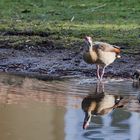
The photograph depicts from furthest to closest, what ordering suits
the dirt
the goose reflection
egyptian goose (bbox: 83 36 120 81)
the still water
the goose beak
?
the dirt → egyptian goose (bbox: 83 36 120 81) → the goose reflection → the goose beak → the still water

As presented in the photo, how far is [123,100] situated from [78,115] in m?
1.12

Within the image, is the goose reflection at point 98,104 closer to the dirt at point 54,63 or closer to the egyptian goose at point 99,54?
the egyptian goose at point 99,54

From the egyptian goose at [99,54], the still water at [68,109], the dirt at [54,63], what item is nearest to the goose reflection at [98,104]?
the still water at [68,109]

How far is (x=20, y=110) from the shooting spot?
31.6ft

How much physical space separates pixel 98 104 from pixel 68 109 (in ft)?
1.75

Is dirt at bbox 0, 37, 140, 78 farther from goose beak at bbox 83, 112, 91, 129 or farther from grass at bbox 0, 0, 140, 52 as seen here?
goose beak at bbox 83, 112, 91, 129

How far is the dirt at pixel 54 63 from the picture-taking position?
13.1 m

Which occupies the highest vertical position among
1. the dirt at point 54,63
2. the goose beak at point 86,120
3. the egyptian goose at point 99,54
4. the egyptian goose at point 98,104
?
the egyptian goose at point 99,54

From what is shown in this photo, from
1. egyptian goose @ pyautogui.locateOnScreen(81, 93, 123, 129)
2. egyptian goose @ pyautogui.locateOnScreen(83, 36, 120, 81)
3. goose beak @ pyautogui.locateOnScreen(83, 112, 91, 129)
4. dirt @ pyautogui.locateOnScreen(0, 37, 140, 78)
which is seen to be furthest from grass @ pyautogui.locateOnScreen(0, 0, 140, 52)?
goose beak @ pyautogui.locateOnScreen(83, 112, 91, 129)

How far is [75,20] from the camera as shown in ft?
65.0

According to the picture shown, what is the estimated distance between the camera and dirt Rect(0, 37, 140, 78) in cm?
1309

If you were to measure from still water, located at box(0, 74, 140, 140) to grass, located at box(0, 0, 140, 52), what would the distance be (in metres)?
3.96

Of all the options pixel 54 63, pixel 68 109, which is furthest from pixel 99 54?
pixel 68 109

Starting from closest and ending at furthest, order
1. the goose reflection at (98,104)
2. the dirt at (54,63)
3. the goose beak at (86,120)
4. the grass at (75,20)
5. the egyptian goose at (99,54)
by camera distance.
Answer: the goose beak at (86,120) → the goose reflection at (98,104) → the egyptian goose at (99,54) → the dirt at (54,63) → the grass at (75,20)
